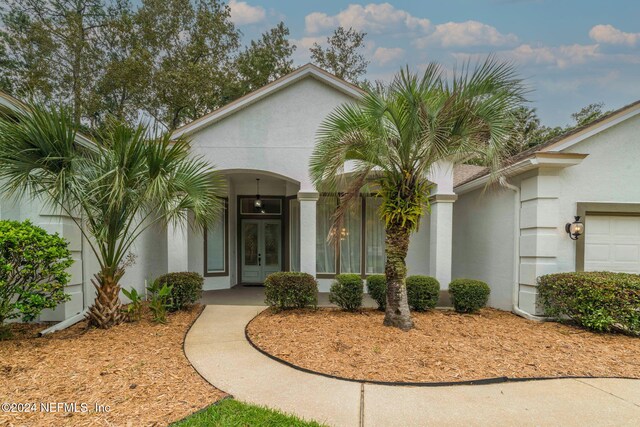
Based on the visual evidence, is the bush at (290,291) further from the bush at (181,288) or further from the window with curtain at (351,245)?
the window with curtain at (351,245)

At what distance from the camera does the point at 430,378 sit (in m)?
3.71

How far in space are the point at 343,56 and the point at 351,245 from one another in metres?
14.9

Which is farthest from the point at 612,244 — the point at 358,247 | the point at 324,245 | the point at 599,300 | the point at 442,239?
the point at 324,245

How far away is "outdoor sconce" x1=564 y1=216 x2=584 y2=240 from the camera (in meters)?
6.27

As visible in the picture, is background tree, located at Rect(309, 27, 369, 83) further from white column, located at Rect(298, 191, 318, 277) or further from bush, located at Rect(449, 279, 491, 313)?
bush, located at Rect(449, 279, 491, 313)

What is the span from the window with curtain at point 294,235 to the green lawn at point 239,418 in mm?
6883

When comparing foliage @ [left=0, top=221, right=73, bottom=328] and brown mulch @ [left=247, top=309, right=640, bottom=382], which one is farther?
foliage @ [left=0, top=221, right=73, bottom=328]

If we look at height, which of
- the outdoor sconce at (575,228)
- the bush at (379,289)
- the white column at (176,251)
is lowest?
the bush at (379,289)

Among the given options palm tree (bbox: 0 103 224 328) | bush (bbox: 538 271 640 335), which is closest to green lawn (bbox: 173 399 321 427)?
palm tree (bbox: 0 103 224 328)

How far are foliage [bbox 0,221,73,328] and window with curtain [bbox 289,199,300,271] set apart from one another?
603 centimetres

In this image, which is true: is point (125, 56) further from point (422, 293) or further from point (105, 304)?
point (422, 293)

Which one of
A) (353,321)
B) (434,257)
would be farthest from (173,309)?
(434,257)

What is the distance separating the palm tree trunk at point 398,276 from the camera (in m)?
5.29

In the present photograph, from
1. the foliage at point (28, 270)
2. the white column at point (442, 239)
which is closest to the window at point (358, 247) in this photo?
the white column at point (442, 239)
